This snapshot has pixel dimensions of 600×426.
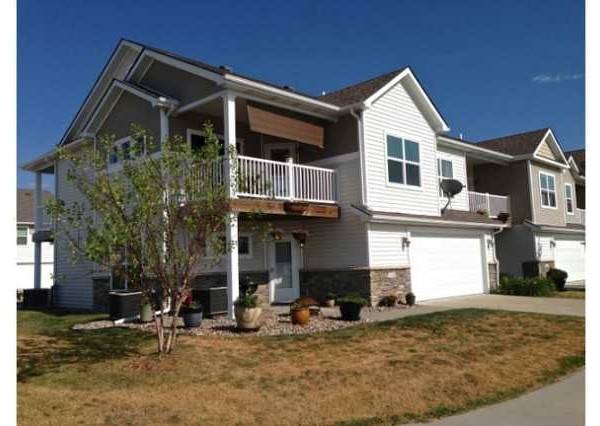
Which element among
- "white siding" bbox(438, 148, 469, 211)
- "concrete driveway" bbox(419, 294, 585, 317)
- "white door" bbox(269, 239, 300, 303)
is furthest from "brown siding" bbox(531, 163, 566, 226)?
"white door" bbox(269, 239, 300, 303)

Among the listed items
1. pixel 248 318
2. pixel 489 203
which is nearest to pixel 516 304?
pixel 489 203

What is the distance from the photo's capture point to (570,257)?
2762 centimetres

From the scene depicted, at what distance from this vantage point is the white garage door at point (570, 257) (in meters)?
26.4

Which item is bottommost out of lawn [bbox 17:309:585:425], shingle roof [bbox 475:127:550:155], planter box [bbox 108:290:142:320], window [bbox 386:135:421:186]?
lawn [bbox 17:309:585:425]

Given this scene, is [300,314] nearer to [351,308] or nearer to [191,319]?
[351,308]

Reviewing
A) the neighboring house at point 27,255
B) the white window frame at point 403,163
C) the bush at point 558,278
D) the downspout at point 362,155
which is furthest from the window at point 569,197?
the neighboring house at point 27,255

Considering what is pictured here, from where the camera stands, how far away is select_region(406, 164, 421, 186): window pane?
18.0 meters

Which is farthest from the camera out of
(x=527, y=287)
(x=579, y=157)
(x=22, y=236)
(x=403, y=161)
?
(x=579, y=157)

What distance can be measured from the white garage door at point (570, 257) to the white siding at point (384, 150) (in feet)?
36.8

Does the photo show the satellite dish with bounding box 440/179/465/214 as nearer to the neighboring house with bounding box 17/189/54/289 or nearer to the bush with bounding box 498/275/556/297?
the bush with bounding box 498/275/556/297

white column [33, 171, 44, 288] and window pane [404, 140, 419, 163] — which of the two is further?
white column [33, 171, 44, 288]

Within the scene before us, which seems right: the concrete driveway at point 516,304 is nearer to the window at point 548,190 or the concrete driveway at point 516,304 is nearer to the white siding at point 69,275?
the window at point 548,190

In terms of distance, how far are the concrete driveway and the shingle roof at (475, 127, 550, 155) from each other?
30.7ft

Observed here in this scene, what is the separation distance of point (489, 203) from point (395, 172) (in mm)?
8383
